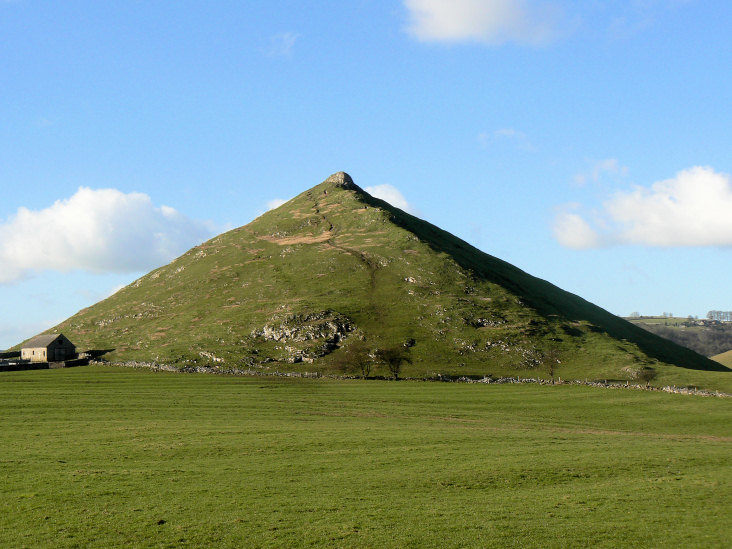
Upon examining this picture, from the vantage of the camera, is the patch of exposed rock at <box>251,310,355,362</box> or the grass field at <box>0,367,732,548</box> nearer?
the grass field at <box>0,367,732,548</box>

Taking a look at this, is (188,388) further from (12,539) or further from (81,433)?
(12,539)

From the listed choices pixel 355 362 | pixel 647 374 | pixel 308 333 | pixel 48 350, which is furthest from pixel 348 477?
pixel 48 350

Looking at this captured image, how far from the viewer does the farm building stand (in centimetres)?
18850

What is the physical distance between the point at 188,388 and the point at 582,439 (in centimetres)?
6875

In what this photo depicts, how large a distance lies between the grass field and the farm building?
109869 mm

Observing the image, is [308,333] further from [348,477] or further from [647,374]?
[348,477]

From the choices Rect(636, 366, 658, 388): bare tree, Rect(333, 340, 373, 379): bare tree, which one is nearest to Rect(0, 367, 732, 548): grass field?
Rect(333, 340, 373, 379): bare tree

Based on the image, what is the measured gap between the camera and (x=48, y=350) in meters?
189

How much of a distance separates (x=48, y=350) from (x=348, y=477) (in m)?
170

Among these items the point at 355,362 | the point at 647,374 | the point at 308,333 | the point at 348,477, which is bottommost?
the point at 647,374

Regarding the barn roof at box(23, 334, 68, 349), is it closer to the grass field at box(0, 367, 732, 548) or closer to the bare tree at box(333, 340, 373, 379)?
the bare tree at box(333, 340, 373, 379)

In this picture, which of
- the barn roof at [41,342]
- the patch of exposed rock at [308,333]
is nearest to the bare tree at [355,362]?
the patch of exposed rock at [308,333]

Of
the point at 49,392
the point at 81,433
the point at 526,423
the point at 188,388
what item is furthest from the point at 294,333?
the point at 81,433

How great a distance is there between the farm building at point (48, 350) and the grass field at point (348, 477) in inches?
4326
